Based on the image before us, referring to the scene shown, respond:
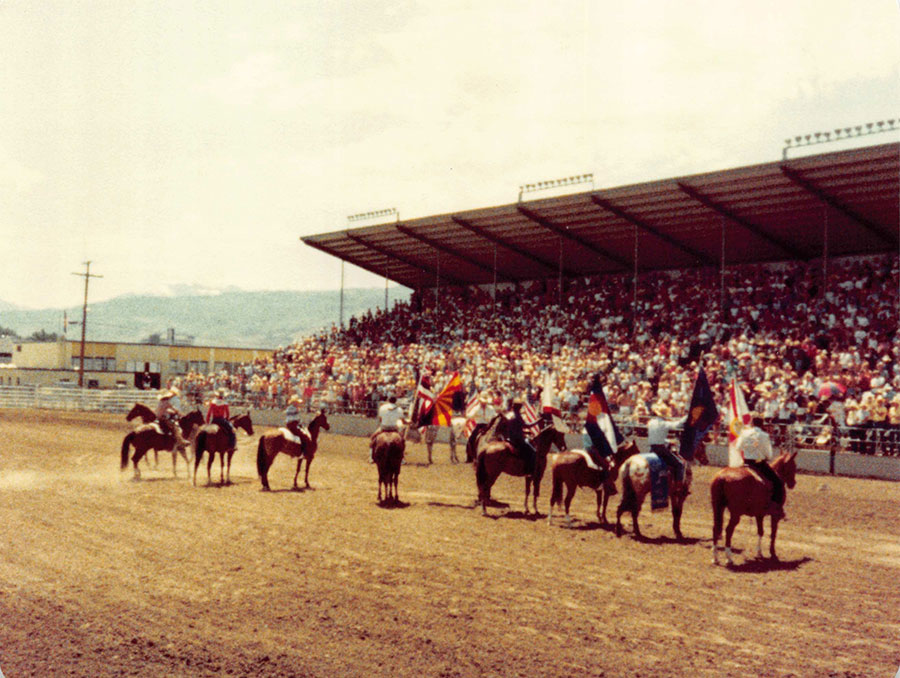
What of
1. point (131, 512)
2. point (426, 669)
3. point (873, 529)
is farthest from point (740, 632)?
point (131, 512)

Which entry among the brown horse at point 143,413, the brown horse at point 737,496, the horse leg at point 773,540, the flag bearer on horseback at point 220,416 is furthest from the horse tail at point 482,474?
the brown horse at point 143,413

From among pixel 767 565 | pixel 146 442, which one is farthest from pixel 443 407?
pixel 767 565

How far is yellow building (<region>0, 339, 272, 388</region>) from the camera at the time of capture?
223 ft

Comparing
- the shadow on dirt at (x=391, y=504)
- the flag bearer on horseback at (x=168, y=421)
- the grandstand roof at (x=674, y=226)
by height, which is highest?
the grandstand roof at (x=674, y=226)

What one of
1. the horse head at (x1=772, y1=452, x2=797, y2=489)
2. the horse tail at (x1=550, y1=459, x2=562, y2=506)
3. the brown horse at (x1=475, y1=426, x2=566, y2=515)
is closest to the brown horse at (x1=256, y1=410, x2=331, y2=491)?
the brown horse at (x1=475, y1=426, x2=566, y2=515)

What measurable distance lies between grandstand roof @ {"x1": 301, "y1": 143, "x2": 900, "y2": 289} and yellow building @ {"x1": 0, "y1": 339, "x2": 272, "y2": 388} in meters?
33.1

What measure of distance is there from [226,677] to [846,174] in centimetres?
2441

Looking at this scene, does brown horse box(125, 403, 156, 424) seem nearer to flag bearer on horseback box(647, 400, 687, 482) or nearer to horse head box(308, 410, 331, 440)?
horse head box(308, 410, 331, 440)

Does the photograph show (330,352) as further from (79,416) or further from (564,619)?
(564,619)

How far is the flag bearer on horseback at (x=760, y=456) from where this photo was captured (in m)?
11.3

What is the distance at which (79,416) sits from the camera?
4081 centimetres

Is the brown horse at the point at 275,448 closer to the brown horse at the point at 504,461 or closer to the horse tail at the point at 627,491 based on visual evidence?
the brown horse at the point at 504,461

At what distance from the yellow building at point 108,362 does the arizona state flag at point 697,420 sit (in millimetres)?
57321

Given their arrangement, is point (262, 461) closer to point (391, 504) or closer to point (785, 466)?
point (391, 504)
